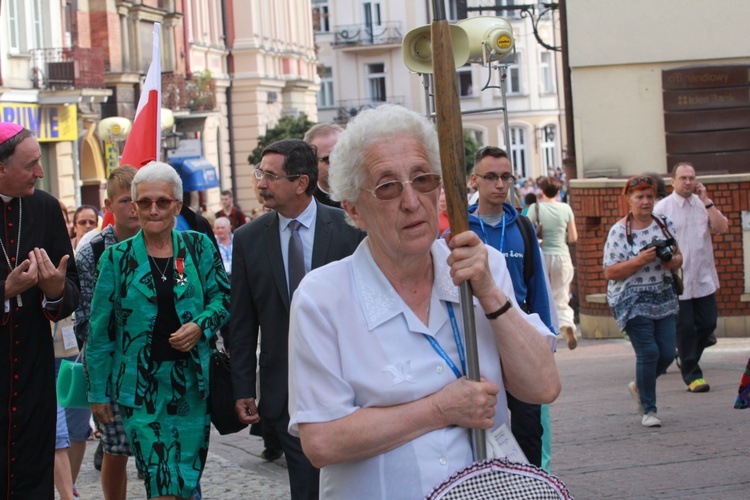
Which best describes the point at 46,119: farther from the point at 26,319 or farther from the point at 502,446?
the point at 502,446

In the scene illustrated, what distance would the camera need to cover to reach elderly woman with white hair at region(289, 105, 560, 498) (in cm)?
341

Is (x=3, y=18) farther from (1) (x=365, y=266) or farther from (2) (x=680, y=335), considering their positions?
(1) (x=365, y=266)

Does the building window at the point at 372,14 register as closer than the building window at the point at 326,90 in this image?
Yes

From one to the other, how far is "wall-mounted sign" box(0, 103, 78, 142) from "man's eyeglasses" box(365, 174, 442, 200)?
25361 millimetres

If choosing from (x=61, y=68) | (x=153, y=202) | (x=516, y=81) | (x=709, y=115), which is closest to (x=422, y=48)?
(x=153, y=202)

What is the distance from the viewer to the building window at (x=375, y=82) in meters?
74.8

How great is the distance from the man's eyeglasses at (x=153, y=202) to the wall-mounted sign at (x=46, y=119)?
2217cm

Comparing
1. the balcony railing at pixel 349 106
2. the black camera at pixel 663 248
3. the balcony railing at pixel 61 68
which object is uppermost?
the balcony railing at pixel 349 106

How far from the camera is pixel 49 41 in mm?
30766

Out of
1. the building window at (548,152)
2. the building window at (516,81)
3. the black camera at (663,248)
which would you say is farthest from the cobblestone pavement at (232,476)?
the building window at (516,81)

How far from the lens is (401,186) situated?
141 inches

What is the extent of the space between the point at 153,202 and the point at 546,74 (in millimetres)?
68111

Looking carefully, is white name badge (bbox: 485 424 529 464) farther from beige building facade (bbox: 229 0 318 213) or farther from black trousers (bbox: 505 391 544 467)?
beige building facade (bbox: 229 0 318 213)

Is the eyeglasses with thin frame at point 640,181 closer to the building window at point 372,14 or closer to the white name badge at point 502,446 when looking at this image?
the white name badge at point 502,446
